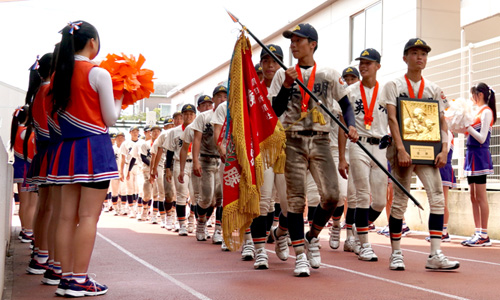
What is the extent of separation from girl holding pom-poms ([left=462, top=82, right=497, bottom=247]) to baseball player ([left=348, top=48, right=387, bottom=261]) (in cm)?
275

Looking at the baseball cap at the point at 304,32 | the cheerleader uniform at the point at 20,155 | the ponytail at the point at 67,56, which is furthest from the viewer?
the cheerleader uniform at the point at 20,155

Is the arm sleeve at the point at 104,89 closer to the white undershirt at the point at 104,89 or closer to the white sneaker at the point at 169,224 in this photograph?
the white undershirt at the point at 104,89

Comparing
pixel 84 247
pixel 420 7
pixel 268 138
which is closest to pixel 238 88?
pixel 268 138

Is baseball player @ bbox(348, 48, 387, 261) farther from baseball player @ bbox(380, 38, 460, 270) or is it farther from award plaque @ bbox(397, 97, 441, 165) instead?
award plaque @ bbox(397, 97, 441, 165)

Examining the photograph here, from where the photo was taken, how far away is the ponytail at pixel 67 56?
18.6ft

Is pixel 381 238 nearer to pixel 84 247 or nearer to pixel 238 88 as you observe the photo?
pixel 238 88

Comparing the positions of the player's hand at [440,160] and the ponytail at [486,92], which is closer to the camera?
the player's hand at [440,160]

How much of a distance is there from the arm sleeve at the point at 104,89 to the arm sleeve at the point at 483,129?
7.24m

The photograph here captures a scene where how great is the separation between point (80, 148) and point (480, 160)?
7.60m

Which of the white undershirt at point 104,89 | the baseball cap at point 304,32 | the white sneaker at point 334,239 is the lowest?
the white sneaker at point 334,239

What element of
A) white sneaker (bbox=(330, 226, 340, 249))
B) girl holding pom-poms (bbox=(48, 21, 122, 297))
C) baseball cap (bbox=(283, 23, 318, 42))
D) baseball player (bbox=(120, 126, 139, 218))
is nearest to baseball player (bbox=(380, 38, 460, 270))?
baseball cap (bbox=(283, 23, 318, 42))

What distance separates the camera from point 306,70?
23.7ft

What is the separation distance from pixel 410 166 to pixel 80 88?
3834 mm

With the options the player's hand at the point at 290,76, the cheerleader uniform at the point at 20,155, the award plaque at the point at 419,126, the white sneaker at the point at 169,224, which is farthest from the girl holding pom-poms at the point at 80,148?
the white sneaker at the point at 169,224
